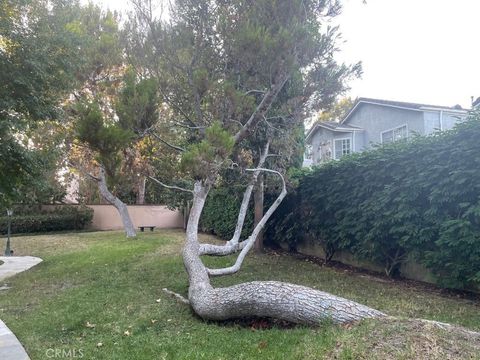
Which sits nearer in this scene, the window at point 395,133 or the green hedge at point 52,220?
the window at point 395,133

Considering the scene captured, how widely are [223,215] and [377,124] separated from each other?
791 cm

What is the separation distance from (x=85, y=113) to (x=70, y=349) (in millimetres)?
3469

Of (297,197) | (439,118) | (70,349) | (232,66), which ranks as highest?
(439,118)

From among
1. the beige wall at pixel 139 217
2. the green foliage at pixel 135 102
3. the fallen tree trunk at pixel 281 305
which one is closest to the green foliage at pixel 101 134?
the green foliage at pixel 135 102

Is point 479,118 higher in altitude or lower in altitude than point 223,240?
higher

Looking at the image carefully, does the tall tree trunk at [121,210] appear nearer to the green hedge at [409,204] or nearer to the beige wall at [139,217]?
the beige wall at [139,217]

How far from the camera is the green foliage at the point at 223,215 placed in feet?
43.4

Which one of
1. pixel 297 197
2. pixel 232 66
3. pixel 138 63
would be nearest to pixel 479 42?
pixel 297 197

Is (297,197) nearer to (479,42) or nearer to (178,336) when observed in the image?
(178,336)

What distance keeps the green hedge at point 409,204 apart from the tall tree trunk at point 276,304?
2582 millimetres

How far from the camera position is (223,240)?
590 inches

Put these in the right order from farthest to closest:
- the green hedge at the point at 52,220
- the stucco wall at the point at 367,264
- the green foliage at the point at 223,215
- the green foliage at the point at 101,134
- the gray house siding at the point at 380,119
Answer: the green hedge at the point at 52,220 → the gray house siding at the point at 380,119 → the green foliage at the point at 223,215 → the stucco wall at the point at 367,264 → the green foliage at the point at 101,134

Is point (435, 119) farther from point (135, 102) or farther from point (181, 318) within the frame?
point (181, 318)

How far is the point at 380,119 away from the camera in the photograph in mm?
17453
